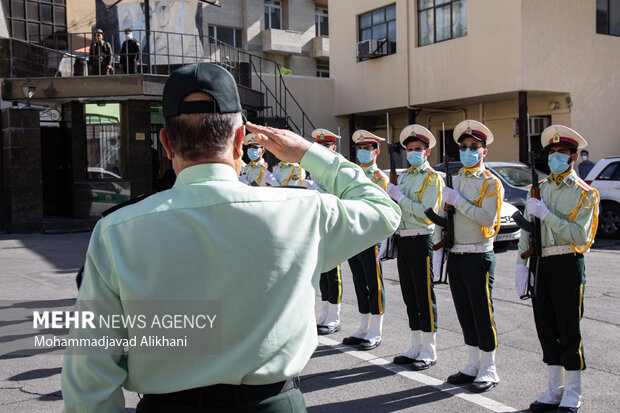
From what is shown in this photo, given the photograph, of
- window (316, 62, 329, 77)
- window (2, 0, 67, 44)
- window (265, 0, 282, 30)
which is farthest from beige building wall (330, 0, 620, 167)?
window (2, 0, 67, 44)

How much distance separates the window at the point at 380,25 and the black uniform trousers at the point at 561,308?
19.8m

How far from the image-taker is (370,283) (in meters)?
6.80

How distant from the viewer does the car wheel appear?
583 inches

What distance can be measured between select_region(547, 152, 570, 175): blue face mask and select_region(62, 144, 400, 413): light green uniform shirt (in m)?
3.59

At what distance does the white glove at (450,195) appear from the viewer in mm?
5587

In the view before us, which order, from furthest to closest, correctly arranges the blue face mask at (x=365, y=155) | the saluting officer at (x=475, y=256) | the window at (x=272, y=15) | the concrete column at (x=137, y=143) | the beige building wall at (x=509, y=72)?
the window at (x=272, y=15) → the beige building wall at (x=509, y=72) → the concrete column at (x=137, y=143) → the blue face mask at (x=365, y=155) → the saluting officer at (x=475, y=256)

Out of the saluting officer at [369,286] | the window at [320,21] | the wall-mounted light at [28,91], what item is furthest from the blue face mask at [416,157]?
the window at [320,21]

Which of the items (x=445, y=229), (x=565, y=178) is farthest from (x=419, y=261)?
(x=565, y=178)

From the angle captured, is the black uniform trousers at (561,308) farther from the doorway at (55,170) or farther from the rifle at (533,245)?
the doorway at (55,170)

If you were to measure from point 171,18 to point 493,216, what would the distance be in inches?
715

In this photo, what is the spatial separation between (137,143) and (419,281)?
1362 cm

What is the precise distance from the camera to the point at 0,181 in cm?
1655

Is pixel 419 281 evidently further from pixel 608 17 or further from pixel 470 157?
pixel 608 17

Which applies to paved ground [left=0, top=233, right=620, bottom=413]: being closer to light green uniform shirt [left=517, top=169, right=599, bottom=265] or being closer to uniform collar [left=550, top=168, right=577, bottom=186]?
light green uniform shirt [left=517, top=169, right=599, bottom=265]
